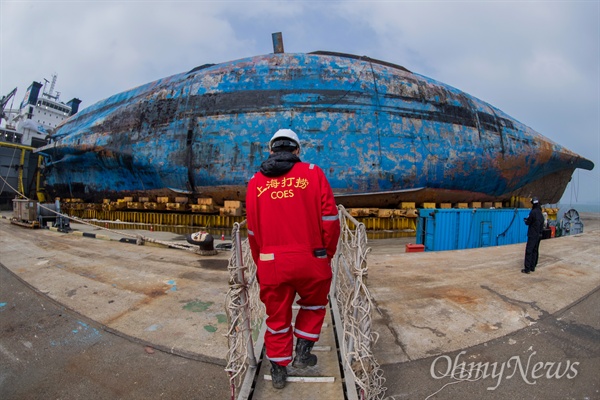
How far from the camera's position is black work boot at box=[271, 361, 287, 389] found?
6.83ft

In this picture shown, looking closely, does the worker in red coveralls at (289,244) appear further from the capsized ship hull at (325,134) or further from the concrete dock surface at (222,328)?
the capsized ship hull at (325,134)

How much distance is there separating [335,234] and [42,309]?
14.1ft

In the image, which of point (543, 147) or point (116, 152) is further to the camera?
point (543, 147)

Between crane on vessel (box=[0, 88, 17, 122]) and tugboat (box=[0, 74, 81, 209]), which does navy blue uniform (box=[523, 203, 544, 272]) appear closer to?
tugboat (box=[0, 74, 81, 209])

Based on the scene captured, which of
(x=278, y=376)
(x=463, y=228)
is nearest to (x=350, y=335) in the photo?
(x=278, y=376)

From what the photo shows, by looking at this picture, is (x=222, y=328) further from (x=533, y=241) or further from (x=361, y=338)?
(x=533, y=241)

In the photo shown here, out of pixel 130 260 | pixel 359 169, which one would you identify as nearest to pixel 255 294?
pixel 130 260

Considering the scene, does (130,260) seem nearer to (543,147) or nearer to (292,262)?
(292,262)

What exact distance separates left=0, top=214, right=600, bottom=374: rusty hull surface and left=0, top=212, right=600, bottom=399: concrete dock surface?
20 millimetres

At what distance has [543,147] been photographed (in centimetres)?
1594

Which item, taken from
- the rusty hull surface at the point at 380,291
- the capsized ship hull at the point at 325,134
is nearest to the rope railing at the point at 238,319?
the rusty hull surface at the point at 380,291

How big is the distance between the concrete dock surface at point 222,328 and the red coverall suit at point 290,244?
86cm

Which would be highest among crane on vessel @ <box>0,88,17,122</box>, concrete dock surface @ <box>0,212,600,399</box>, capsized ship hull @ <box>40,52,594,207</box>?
crane on vessel @ <box>0,88,17,122</box>

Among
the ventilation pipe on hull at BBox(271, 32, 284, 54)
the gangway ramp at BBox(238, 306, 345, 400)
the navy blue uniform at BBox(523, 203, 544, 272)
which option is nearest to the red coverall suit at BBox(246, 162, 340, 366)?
the gangway ramp at BBox(238, 306, 345, 400)
